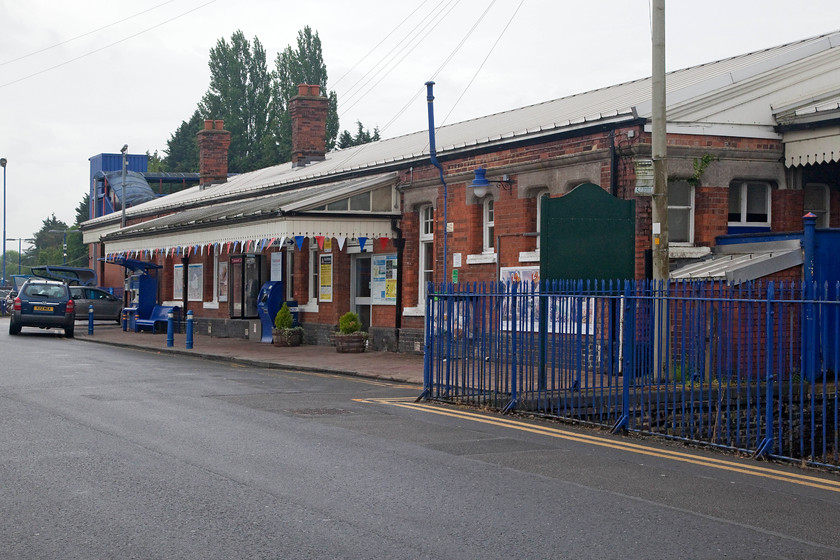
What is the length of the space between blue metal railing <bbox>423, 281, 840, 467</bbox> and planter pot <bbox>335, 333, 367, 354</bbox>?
9024mm

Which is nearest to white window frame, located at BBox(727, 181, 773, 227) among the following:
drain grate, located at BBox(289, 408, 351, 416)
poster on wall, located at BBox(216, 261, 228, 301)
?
drain grate, located at BBox(289, 408, 351, 416)

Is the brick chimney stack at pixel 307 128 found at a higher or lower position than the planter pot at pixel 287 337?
higher

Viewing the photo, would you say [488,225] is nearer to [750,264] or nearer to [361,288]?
[361,288]

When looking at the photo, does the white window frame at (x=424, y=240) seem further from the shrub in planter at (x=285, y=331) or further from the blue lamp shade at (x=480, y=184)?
the shrub in planter at (x=285, y=331)

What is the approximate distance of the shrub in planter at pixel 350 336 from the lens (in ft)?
75.3

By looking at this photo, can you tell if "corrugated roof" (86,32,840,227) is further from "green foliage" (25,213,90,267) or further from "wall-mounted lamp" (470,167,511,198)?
"green foliage" (25,213,90,267)

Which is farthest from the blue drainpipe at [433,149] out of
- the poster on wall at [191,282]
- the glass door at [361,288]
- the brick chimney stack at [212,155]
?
the brick chimney stack at [212,155]

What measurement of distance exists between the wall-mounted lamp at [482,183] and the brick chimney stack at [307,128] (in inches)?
581

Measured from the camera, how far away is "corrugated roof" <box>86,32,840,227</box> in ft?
56.8

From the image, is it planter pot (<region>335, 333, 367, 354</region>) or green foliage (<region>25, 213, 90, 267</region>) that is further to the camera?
green foliage (<region>25, 213, 90, 267</region>)

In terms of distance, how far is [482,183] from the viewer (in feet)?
62.9

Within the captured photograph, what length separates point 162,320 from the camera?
3238cm

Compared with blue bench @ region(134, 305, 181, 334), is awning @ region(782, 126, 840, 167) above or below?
above

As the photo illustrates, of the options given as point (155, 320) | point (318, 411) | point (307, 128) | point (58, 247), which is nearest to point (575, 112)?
point (318, 411)
